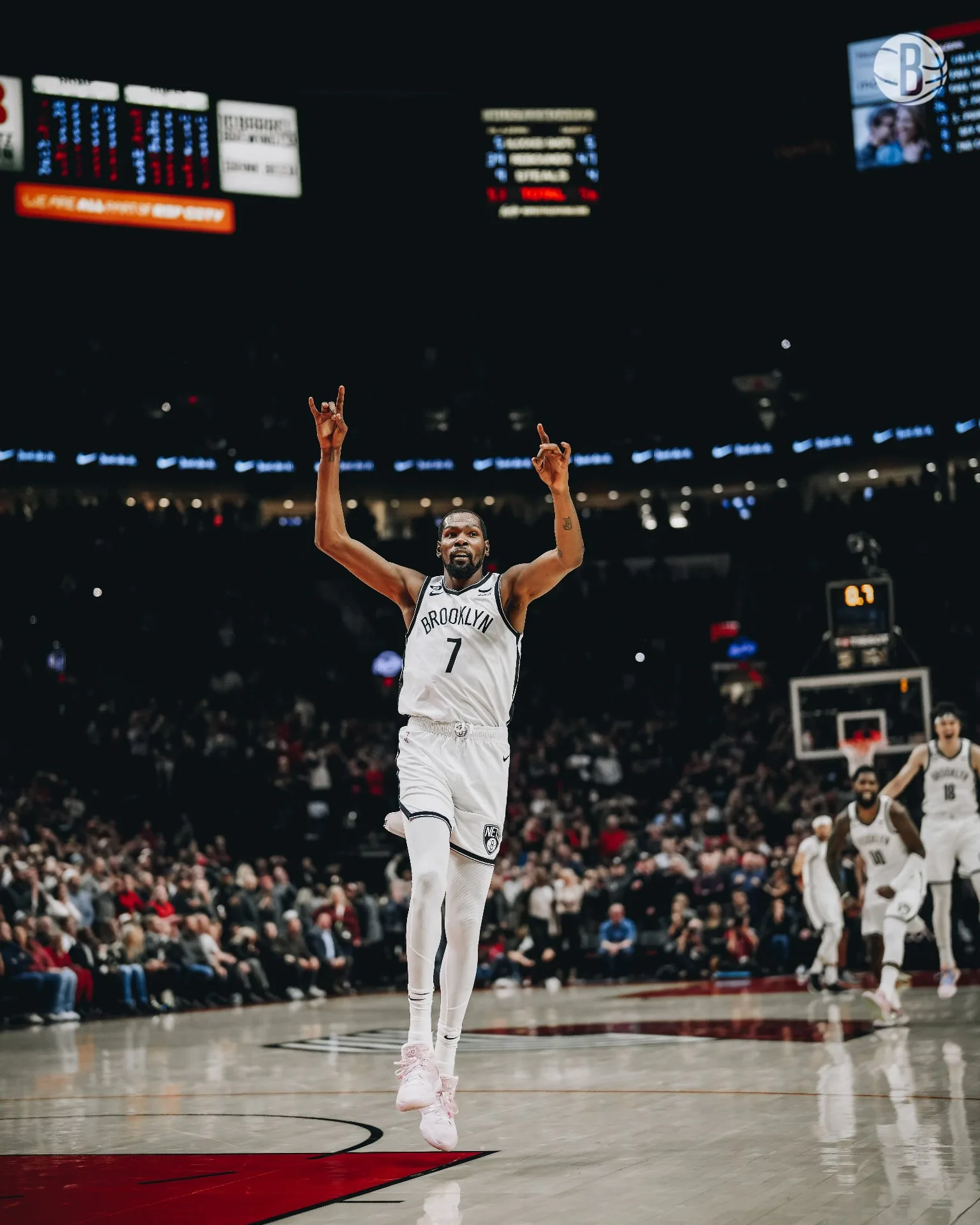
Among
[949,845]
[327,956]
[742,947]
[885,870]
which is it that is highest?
[949,845]

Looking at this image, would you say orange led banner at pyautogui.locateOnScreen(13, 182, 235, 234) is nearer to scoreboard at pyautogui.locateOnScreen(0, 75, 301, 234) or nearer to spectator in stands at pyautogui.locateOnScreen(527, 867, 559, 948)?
scoreboard at pyautogui.locateOnScreen(0, 75, 301, 234)

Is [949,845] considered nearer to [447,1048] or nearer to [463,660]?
[447,1048]

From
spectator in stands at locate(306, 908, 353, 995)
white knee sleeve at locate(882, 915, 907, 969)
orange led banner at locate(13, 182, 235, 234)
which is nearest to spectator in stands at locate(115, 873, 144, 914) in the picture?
spectator in stands at locate(306, 908, 353, 995)

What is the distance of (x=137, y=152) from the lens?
2373 cm

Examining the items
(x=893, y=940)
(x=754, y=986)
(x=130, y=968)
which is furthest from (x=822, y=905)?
(x=130, y=968)

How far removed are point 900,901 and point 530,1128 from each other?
234 inches

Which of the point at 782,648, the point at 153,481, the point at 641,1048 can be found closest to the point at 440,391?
the point at 153,481

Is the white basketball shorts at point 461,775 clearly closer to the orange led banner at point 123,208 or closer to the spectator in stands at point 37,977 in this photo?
the spectator in stands at point 37,977

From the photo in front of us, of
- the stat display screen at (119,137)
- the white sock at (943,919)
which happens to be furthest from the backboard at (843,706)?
the stat display screen at (119,137)

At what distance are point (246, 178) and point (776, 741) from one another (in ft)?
41.7

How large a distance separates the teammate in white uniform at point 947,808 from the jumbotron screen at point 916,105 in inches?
591

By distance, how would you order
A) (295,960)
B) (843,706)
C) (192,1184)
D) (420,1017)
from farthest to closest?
(843,706) < (295,960) < (420,1017) < (192,1184)

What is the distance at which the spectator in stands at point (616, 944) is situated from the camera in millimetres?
19297

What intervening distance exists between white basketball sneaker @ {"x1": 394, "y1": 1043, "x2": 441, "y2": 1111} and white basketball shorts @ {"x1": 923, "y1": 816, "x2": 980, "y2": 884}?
7576mm
